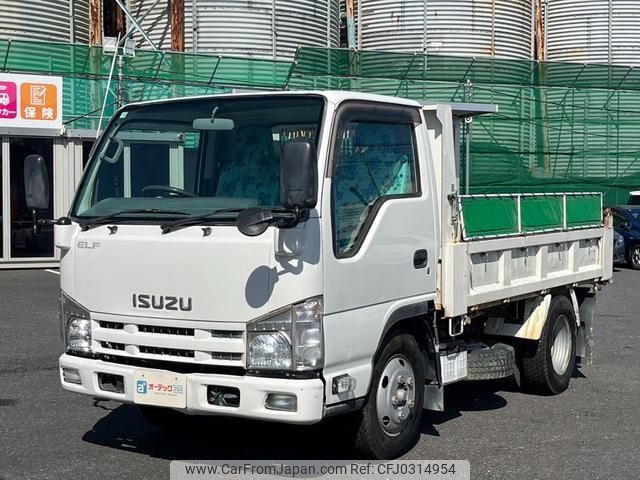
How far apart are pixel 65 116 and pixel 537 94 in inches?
509

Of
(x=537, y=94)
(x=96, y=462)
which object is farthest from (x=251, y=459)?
(x=537, y=94)

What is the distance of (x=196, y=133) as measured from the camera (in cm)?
611

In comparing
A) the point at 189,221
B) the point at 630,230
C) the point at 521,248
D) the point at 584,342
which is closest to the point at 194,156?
the point at 189,221

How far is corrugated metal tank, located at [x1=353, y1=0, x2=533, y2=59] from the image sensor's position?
26.1 m

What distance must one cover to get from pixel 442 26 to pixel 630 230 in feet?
26.8

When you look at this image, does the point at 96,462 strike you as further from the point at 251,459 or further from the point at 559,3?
the point at 559,3

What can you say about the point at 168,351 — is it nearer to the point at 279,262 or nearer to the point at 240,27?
the point at 279,262

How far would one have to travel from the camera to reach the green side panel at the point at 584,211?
8438mm

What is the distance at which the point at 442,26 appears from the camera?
26062 mm

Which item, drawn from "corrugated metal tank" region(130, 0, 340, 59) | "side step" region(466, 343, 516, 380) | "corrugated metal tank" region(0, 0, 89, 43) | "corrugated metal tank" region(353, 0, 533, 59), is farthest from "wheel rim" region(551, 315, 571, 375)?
"corrugated metal tank" region(353, 0, 533, 59)

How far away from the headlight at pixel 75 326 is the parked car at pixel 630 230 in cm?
1758

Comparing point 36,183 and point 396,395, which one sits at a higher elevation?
point 36,183

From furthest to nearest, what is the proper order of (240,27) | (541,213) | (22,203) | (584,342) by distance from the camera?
(240,27)
(22,203)
(584,342)
(541,213)

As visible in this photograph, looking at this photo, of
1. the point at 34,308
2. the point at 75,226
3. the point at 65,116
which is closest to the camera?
the point at 75,226
